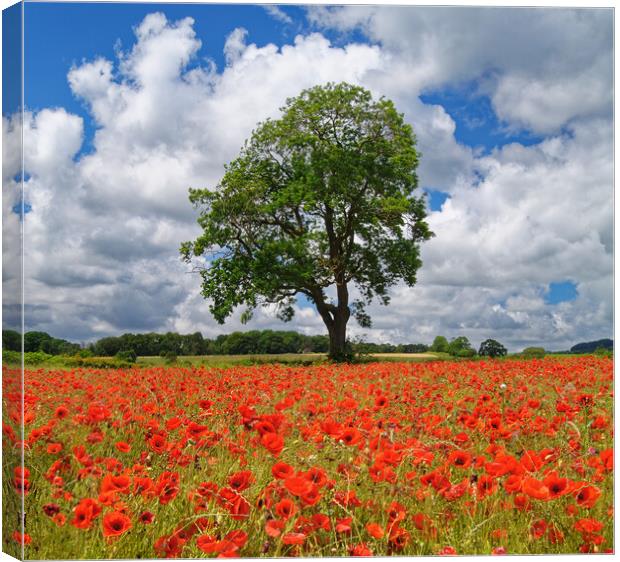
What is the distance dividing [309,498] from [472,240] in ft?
10.0

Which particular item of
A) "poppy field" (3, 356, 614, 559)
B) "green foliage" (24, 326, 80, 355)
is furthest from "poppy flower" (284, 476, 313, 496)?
"green foliage" (24, 326, 80, 355)

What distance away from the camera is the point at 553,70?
445 centimetres

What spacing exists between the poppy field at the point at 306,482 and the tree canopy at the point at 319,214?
4.53m

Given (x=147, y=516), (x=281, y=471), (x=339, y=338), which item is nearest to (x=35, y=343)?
(x=147, y=516)

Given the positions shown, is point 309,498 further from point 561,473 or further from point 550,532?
point 561,473

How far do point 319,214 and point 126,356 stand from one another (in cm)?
423

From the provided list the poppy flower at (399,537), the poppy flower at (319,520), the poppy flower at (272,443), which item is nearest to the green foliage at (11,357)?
the poppy flower at (272,443)

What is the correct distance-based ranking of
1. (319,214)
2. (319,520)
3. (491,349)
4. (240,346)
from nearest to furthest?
(319,520) → (491,349) → (240,346) → (319,214)

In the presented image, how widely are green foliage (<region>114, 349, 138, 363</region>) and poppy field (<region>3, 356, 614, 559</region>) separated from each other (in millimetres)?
2480

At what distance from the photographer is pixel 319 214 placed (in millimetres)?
10508

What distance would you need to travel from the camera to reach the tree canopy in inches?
351

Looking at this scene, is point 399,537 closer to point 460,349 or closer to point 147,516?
point 147,516

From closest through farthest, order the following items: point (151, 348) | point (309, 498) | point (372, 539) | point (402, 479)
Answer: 1. point (309, 498)
2. point (372, 539)
3. point (402, 479)
4. point (151, 348)

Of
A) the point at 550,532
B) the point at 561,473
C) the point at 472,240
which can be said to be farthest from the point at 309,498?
the point at 472,240
